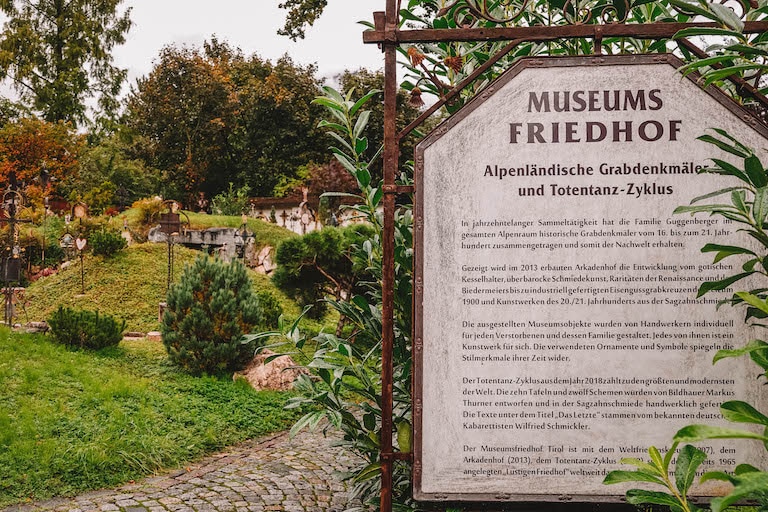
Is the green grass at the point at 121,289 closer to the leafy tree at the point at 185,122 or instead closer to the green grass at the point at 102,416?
the green grass at the point at 102,416

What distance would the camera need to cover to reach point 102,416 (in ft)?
16.6

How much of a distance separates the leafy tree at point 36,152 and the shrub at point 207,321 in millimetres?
16342

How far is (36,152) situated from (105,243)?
1279 centimetres

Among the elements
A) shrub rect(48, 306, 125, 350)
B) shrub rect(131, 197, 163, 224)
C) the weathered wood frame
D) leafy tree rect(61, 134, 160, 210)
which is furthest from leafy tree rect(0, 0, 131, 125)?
the weathered wood frame

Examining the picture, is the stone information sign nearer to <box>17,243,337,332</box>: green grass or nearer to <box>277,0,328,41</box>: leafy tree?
<box>277,0,328,41</box>: leafy tree

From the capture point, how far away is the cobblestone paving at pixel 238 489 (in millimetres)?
3730

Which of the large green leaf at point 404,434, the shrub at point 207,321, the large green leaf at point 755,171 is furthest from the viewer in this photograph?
the shrub at point 207,321

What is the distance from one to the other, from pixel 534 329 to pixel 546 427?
1.12 ft

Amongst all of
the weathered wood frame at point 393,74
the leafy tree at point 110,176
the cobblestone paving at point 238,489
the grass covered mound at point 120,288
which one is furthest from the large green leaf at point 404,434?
the leafy tree at point 110,176

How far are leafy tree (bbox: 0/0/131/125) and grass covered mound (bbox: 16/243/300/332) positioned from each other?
1542 cm

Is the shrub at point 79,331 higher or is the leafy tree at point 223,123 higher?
the leafy tree at point 223,123

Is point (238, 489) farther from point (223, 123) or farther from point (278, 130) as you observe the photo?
point (223, 123)

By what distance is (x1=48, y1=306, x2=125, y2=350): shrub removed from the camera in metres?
7.08

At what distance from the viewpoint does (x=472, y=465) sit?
86.4 inches
